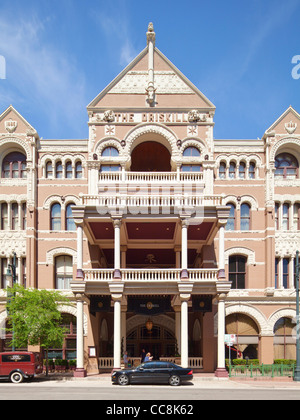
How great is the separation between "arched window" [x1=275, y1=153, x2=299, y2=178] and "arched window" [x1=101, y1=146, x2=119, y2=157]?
11787 millimetres

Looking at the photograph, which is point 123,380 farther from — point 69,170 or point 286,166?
point 286,166

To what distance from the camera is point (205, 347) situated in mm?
31984

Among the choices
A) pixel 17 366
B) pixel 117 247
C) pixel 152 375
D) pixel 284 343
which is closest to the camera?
pixel 152 375

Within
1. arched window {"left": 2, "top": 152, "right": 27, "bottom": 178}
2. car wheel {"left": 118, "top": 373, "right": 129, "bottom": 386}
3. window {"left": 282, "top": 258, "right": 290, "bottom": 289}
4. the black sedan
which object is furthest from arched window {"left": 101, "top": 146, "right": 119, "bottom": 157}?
car wheel {"left": 118, "top": 373, "right": 129, "bottom": 386}

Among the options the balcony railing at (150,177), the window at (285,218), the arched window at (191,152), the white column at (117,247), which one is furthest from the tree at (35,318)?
the window at (285,218)

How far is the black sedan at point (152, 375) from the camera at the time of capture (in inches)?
936

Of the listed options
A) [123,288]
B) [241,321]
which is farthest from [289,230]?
[123,288]

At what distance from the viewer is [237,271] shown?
34875 mm

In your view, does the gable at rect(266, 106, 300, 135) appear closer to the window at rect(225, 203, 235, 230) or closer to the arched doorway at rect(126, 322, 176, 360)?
the window at rect(225, 203, 235, 230)

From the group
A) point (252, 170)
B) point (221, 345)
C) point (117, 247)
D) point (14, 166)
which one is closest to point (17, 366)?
point (117, 247)

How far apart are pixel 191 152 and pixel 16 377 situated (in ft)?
61.2

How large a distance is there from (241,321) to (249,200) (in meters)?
8.56

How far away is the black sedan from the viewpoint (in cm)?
2378
